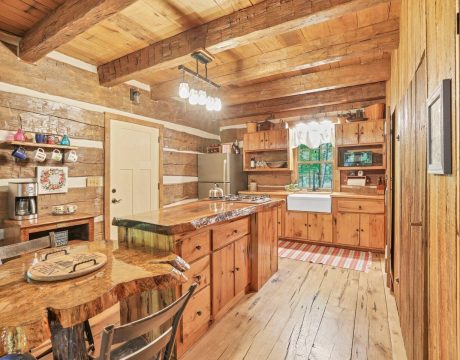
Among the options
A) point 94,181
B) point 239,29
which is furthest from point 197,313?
point 239,29

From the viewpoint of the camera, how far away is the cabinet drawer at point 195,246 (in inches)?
70.8

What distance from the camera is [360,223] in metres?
4.07

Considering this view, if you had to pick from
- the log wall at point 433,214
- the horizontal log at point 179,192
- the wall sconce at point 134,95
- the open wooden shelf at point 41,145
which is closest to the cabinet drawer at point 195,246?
the log wall at point 433,214

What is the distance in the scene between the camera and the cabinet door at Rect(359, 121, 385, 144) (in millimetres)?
4102

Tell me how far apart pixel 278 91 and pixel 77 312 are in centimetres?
399

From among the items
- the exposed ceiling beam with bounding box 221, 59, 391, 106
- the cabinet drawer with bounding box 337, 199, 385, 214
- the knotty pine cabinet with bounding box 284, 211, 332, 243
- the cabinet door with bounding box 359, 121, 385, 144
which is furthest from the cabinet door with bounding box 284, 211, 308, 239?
the exposed ceiling beam with bounding box 221, 59, 391, 106

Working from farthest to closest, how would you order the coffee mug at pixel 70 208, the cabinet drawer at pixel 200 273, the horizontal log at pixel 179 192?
the horizontal log at pixel 179 192
the coffee mug at pixel 70 208
the cabinet drawer at pixel 200 273

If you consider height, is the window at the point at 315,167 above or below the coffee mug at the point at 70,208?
above

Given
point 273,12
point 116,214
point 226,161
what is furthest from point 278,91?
point 116,214

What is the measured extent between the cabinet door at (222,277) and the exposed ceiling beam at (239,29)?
1.95 meters

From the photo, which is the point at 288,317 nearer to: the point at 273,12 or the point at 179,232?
the point at 179,232

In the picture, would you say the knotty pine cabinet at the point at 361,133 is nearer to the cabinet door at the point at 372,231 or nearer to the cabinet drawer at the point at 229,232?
the cabinet door at the point at 372,231

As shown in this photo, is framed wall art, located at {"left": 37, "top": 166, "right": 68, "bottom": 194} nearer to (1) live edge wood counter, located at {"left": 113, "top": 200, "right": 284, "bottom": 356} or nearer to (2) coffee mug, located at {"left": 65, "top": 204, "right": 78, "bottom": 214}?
A: (2) coffee mug, located at {"left": 65, "top": 204, "right": 78, "bottom": 214}

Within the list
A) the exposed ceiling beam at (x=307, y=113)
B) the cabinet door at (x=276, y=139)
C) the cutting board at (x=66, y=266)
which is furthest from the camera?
the cabinet door at (x=276, y=139)
